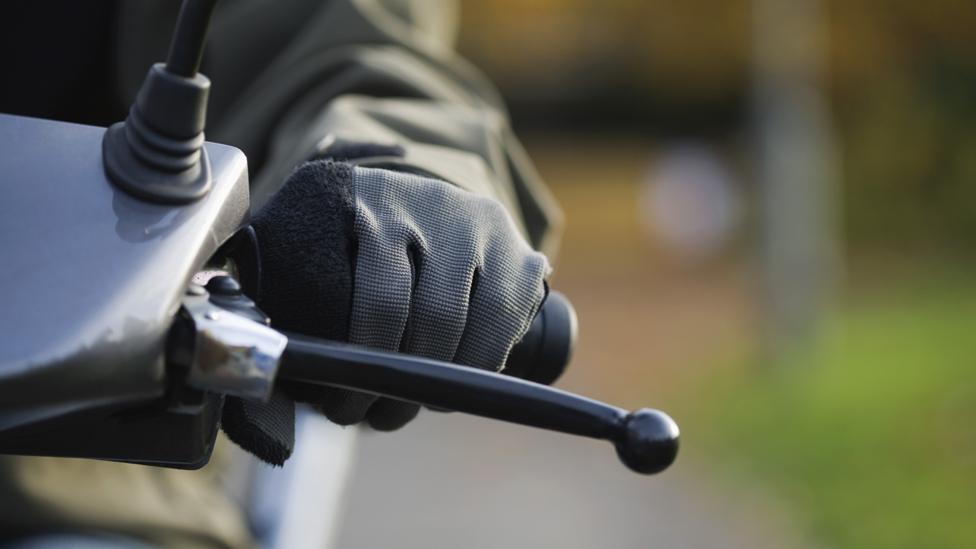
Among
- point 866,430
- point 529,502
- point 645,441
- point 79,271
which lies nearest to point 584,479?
point 529,502

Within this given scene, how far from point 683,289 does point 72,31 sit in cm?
948

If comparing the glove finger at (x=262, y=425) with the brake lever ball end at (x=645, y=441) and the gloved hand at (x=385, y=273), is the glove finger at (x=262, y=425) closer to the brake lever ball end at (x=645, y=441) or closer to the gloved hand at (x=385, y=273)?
the gloved hand at (x=385, y=273)

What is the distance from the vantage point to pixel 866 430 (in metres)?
6.02

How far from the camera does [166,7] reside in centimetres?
183

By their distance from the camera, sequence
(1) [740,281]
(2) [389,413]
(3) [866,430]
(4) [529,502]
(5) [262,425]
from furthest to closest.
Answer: (1) [740,281], (3) [866,430], (4) [529,502], (2) [389,413], (5) [262,425]

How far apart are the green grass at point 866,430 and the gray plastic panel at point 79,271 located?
4028 millimetres

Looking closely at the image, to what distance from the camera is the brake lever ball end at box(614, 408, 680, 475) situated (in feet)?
2.92

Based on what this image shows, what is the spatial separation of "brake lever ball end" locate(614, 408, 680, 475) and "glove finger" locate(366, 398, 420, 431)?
0.84 feet

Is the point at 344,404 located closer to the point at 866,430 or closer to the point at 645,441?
the point at 645,441

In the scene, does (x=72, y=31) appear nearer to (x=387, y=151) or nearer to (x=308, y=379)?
(x=387, y=151)

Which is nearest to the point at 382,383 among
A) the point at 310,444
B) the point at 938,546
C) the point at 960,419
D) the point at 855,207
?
the point at 310,444

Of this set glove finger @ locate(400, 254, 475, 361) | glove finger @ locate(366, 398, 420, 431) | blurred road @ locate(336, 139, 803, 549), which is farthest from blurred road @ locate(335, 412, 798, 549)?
glove finger @ locate(400, 254, 475, 361)

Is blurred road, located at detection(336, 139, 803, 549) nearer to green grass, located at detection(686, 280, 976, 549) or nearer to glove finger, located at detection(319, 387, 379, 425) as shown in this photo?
green grass, located at detection(686, 280, 976, 549)

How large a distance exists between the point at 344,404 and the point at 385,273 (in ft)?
0.39
